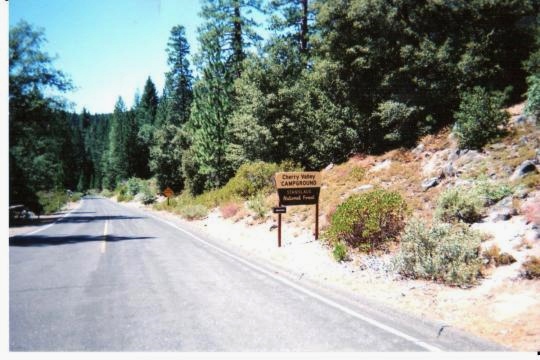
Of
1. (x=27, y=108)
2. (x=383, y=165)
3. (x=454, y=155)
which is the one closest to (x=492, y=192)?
(x=454, y=155)

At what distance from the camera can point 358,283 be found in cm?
767

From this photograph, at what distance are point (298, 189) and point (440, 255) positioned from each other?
5.56 meters

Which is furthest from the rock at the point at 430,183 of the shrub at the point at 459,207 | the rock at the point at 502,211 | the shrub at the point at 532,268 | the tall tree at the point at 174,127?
the tall tree at the point at 174,127

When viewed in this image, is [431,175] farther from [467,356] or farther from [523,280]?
[467,356]

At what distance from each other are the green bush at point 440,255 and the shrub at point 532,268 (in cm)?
75

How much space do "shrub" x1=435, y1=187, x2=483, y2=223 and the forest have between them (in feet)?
21.6

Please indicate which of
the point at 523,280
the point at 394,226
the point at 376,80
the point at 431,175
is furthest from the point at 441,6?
the point at 523,280

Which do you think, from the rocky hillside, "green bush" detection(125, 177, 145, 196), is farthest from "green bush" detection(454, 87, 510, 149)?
"green bush" detection(125, 177, 145, 196)

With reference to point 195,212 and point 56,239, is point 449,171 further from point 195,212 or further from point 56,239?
point 56,239

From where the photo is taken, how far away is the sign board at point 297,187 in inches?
472

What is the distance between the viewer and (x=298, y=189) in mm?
12258

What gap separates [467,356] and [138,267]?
771cm

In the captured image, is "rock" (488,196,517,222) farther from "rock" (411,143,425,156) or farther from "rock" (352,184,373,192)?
"rock" (411,143,425,156)

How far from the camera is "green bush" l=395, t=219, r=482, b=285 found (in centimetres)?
703
